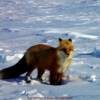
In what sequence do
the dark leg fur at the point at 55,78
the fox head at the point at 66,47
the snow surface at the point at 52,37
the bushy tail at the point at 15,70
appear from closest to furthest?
the snow surface at the point at 52,37, the fox head at the point at 66,47, the dark leg fur at the point at 55,78, the bushy tail at the point at 15,70

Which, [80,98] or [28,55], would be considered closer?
[80,98]

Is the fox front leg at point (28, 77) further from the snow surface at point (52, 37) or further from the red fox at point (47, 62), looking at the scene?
the snow surface at point (52, 37)

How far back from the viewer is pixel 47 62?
7.75 metres

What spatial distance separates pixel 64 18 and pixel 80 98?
473 inches

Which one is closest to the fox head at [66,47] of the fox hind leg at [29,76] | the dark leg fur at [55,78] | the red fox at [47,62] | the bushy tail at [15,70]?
the red fox at [47,62]

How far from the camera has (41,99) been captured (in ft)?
19.2

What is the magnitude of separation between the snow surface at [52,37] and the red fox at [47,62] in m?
0.26

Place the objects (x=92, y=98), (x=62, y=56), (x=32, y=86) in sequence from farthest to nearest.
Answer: (x=62, y=56) < (x=32, y=86) < (x=92, y=98)

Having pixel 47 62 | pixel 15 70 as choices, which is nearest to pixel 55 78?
pixel 47 62

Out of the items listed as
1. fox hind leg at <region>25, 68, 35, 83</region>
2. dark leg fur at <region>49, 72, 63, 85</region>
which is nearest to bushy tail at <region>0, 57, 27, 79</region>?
fox hind leg at <region>25, 68, 35, 83</region>

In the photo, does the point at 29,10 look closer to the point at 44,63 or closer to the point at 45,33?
the point at 45,33

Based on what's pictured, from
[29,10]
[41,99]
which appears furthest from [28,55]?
[29,10]

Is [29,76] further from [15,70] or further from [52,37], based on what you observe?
[52,37]

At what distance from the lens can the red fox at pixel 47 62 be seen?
7547 millimetres
